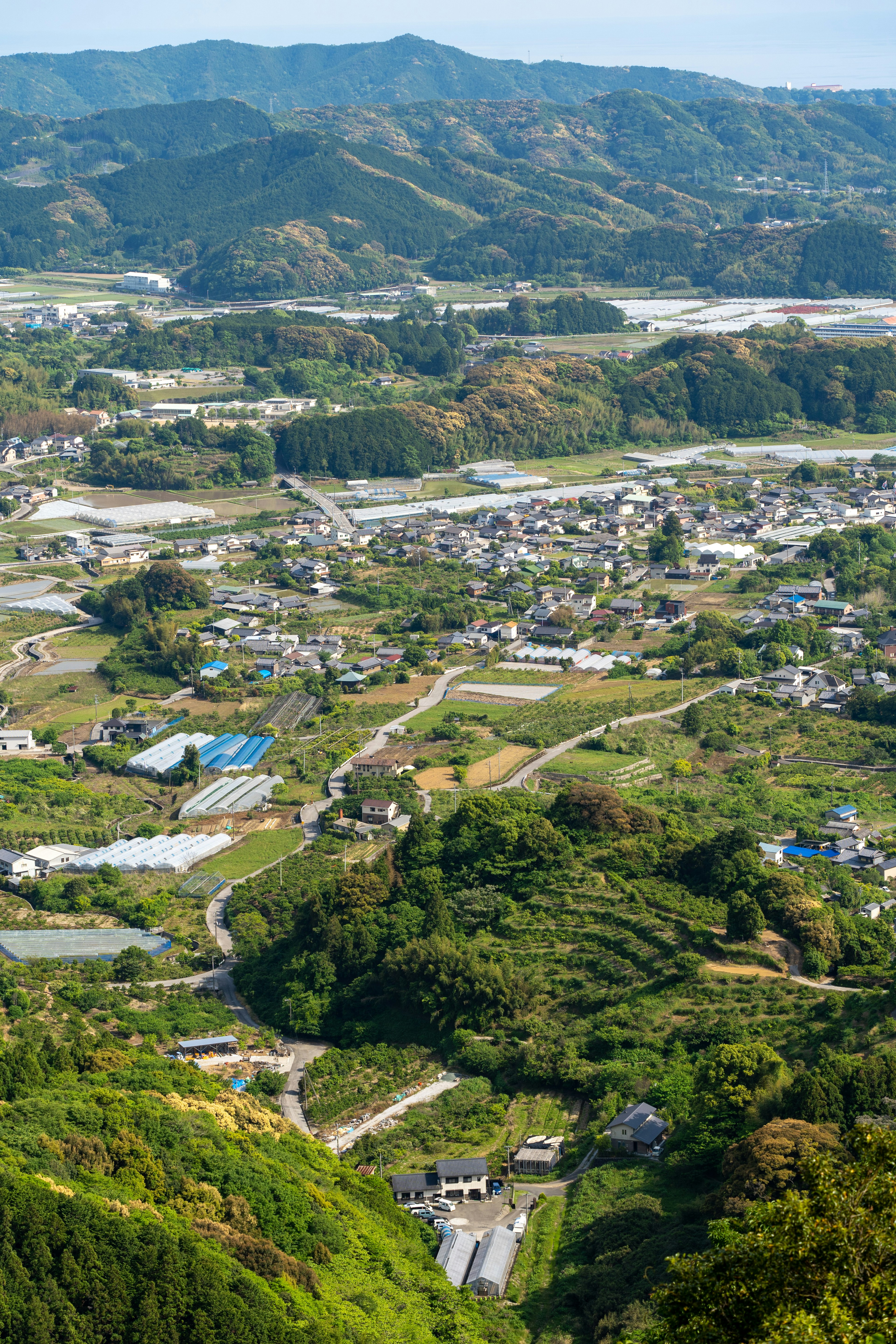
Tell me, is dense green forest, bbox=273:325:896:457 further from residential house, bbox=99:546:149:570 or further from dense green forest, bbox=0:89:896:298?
dense green forest, bbox=0:89:896:298

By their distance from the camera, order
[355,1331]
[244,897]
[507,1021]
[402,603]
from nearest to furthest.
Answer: [355,1331] → [507,1021] → [244,897] → [402,603]

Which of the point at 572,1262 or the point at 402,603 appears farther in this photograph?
the point at 402,603

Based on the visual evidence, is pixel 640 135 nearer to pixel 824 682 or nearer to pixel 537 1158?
pixel 824 682

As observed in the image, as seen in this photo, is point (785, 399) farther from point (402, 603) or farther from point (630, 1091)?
point (630, 1091)

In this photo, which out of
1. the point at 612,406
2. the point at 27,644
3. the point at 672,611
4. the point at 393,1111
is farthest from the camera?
the point at 612,406

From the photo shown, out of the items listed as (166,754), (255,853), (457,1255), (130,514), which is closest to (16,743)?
(166,754)

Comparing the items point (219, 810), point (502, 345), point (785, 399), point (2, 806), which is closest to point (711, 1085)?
point (219, 810)

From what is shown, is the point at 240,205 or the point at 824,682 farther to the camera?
the point at 240,205
